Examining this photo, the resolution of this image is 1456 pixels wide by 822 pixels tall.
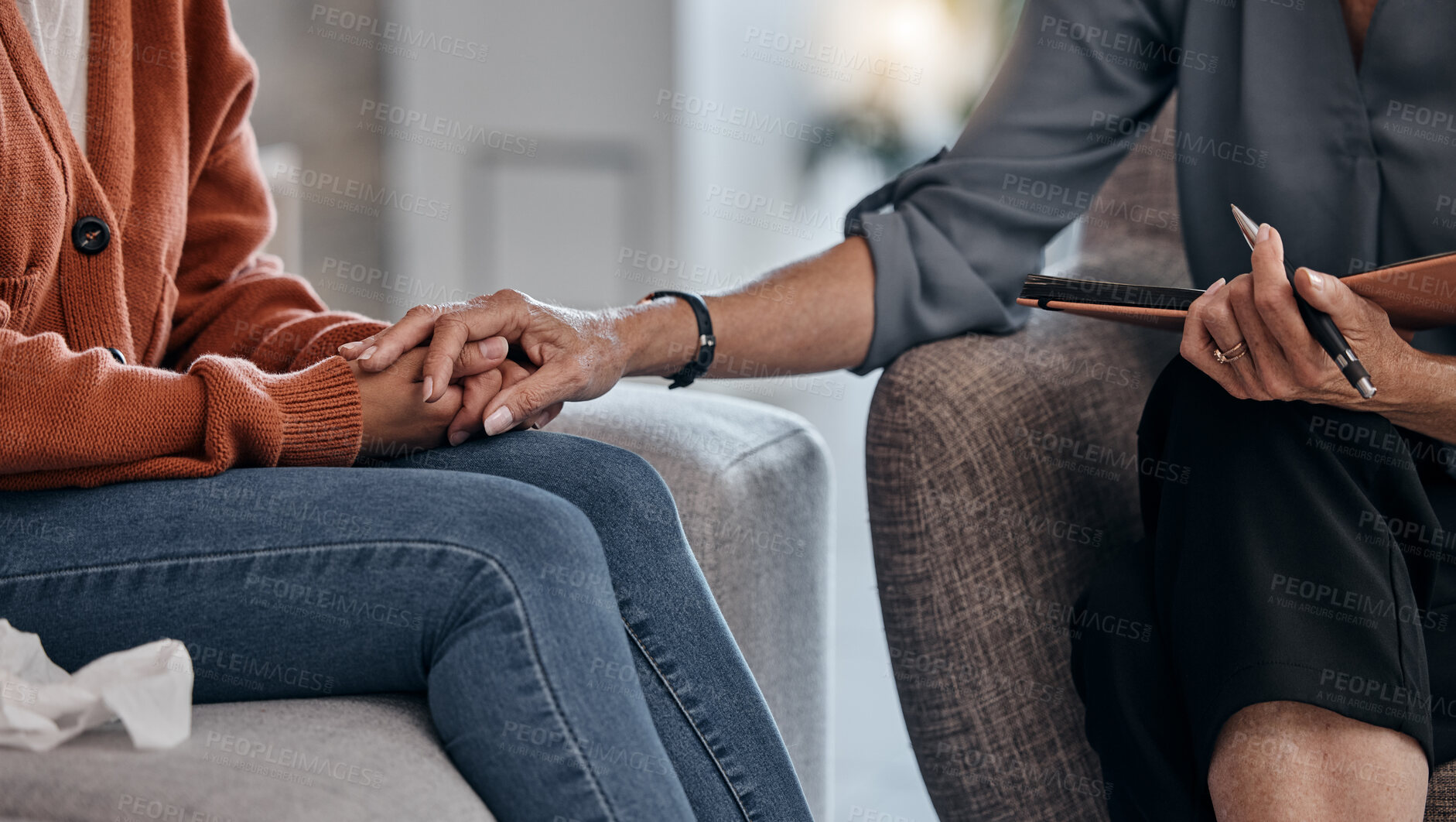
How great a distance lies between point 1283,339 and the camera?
2.35ft

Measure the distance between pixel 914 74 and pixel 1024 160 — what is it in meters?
1.66

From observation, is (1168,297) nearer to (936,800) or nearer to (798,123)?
(936,800)

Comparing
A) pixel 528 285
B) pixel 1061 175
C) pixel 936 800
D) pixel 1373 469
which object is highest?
pixel 1061 175

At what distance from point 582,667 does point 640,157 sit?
2586 millimetres

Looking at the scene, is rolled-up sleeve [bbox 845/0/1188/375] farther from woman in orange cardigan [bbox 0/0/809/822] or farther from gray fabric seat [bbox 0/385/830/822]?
woman in orange cardigan [bbox 0/0/809/822]

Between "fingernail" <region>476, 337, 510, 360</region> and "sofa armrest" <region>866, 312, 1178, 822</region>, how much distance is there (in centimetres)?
30

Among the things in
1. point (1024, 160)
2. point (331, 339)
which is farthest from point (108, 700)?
point (1024, 160)

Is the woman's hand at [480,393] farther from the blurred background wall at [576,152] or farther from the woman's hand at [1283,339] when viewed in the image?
the blurred background wall at [576,152]

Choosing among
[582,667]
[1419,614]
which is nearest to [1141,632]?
[1419,614]

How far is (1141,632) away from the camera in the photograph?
0.79 m

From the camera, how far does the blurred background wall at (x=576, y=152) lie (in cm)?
288

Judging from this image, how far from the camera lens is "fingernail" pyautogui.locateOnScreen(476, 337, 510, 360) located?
807 mm

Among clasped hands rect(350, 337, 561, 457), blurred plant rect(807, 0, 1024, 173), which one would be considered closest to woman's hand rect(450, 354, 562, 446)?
clasped hands rect(350, 337, 561, 457)

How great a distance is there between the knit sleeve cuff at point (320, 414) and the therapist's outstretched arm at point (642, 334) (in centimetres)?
Result: 3
